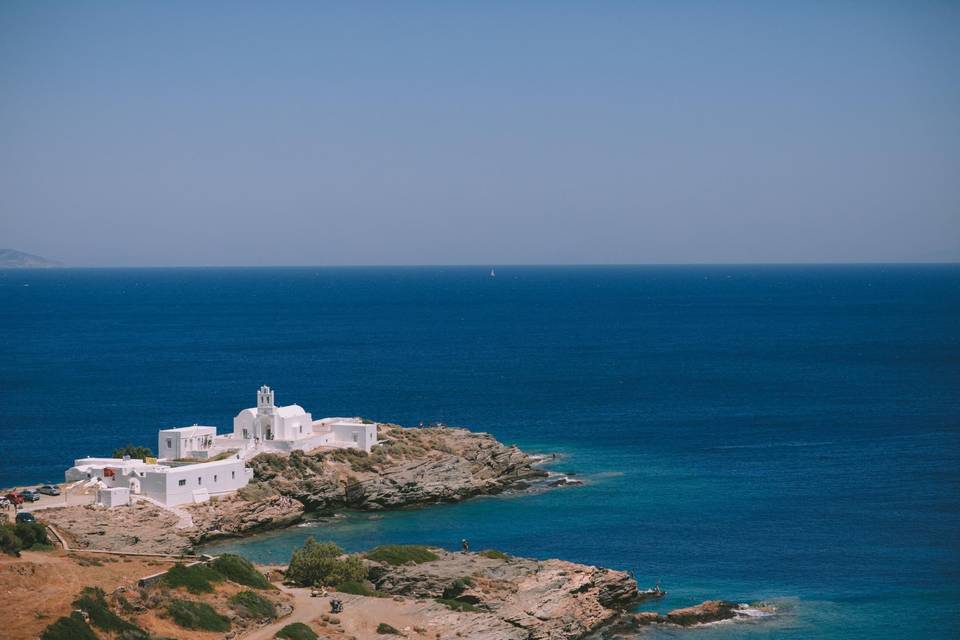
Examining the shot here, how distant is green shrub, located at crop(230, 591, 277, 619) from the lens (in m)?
43.0

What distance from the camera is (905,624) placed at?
5016 centimetres

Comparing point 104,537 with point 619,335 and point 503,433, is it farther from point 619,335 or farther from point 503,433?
point 619,335

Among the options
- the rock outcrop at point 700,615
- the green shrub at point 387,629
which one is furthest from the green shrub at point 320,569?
the rock outcrop at point 700,615

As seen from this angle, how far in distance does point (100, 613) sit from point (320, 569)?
40.3 ft

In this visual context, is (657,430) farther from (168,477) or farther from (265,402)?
(168,477)

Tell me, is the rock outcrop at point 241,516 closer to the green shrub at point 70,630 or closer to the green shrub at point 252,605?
the green shrub at point 252,605

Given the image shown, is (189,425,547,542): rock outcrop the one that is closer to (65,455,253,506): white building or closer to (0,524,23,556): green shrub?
(65,455,253,506): white building

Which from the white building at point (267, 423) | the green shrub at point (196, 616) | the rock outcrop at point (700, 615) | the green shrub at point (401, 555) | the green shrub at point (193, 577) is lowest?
the rock outcrop at point (700, 615)

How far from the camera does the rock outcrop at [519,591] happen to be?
47.2m

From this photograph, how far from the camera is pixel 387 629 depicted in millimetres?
43219

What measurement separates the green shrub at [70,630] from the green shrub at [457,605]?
15308 mm

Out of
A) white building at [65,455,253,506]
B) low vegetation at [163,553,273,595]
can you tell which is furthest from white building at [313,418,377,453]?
low vegetation at [163,553,273,595]

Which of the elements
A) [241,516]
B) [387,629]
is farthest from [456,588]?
[241,516]

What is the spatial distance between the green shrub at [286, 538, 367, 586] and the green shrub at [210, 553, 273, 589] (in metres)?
2.18
